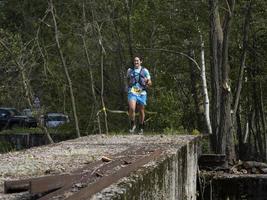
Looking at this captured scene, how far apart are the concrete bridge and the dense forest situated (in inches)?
491

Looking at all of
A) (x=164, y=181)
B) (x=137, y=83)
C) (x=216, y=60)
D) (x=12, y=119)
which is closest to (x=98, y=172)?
(x=164, y=181)

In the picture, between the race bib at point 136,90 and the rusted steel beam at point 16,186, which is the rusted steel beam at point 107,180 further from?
the race bib at point 136,90

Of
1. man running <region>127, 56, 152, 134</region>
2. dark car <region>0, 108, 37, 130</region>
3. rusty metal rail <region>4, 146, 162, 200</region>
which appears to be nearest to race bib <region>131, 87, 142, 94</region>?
man running <region>127, 56, 152, 134</region>

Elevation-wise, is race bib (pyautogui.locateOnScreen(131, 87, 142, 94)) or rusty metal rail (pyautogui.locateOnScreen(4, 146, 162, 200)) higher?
race bib (pyautogui.locateOnScreen(131, 87, 142, 94))

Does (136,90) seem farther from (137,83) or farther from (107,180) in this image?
(107,180)

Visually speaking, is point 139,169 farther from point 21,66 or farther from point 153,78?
point 153,78

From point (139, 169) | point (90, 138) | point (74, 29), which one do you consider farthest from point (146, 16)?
point (139, 169)

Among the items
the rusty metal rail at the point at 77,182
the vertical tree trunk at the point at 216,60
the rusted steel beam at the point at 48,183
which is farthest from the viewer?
the vertical tree trunk at the point at 216,60

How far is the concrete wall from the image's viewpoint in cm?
577

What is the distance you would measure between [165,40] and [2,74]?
727cm

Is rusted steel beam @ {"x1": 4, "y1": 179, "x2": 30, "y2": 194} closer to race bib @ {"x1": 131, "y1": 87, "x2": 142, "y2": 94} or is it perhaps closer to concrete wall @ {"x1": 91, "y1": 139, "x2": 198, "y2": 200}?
concrete wall @ {"x1": 91, "y1": 139, "x2": 198, "y2": 200}

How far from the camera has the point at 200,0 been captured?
24750 mm

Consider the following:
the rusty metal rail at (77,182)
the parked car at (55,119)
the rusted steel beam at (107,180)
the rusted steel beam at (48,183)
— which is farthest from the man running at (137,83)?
the parked car at (55,119)

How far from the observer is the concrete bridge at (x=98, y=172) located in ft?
19.0
